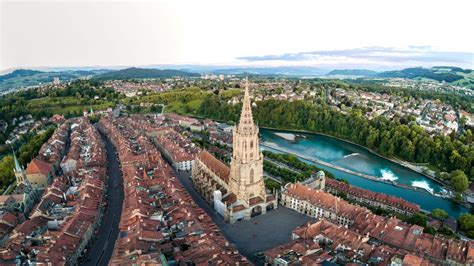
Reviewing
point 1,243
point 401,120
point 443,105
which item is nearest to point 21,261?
point 1,243

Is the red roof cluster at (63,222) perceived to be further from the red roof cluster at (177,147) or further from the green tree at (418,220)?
the green tree at (418,220)

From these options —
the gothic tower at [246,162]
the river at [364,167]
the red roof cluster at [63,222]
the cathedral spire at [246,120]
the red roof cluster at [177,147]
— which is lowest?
the river at [364,167]

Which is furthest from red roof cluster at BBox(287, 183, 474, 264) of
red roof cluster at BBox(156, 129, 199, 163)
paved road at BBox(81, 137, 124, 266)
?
paved road at BBox(81, 137, 124, 266)

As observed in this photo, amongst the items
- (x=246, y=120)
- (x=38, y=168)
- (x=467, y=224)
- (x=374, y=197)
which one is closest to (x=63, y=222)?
(x=38, y=168)

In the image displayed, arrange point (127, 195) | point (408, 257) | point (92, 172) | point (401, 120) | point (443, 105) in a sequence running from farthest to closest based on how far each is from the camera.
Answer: point (443, 105) < point (401, 120) < point (92, 172) < point (127, 195) < point (408, 257)

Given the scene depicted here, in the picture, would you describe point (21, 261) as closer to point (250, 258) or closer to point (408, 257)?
point (250, 258)

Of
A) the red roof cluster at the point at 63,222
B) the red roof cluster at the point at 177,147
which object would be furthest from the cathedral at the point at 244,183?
the red roof cluster at the point at 63,222
